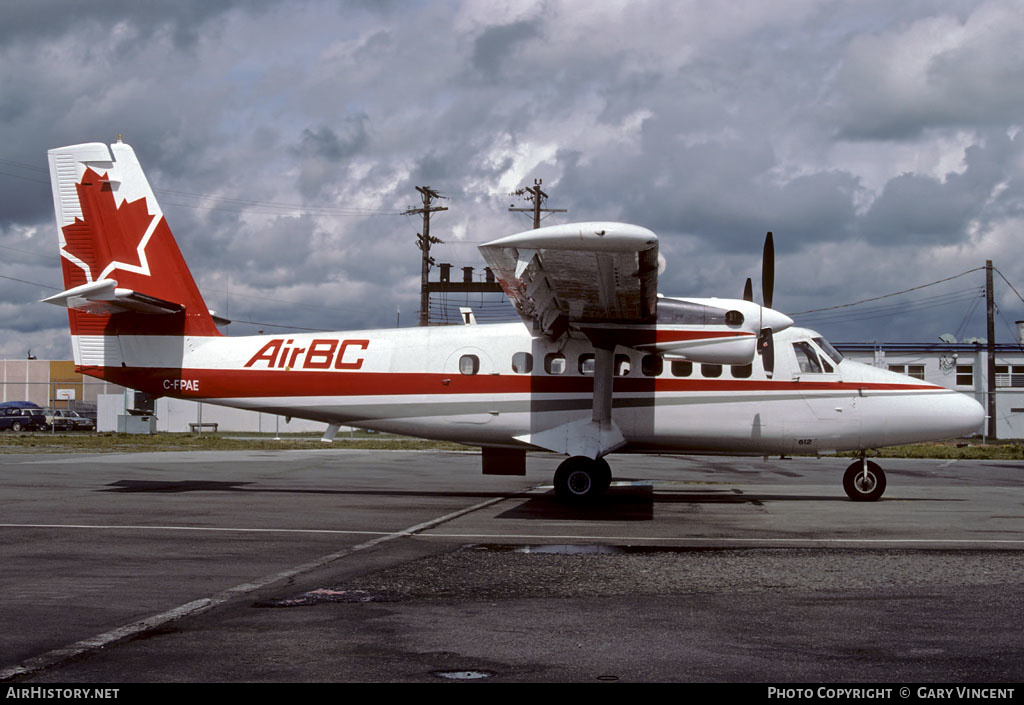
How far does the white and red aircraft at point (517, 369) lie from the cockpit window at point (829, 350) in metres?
0.03

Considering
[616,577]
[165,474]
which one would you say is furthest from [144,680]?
[165,474]

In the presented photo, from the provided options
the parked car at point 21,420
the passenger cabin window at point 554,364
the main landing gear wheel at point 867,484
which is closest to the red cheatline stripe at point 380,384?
the passenger cabin window at point 554,364

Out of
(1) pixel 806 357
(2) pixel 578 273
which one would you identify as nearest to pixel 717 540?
(2) pixel 578 273

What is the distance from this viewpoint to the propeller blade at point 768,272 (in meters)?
16.3

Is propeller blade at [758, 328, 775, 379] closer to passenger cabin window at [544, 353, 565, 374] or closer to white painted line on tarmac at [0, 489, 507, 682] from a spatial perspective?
passenger cabin window at [544, 353, 565, 374]

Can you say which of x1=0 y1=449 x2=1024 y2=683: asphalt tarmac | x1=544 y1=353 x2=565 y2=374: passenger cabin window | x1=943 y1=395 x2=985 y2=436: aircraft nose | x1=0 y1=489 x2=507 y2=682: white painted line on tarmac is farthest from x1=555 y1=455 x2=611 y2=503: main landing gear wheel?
x1=943 y1=395 x2=985 y2=436: aircraft nose

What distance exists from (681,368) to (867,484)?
3829 millimetres

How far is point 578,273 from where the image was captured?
43.9 ft

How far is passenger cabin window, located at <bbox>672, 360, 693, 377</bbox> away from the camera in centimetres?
1634

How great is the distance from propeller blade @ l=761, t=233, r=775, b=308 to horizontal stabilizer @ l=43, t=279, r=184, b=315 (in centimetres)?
1040

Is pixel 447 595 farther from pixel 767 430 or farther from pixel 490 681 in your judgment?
pixel 767 430

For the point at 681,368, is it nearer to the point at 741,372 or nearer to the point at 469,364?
the point at 741,372

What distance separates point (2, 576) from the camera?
816 centimetres
